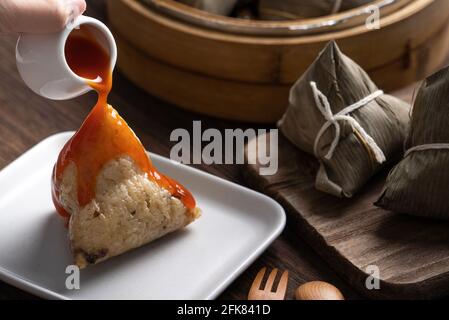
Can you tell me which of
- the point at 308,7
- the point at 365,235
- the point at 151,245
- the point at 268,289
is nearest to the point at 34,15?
the point at 151,245

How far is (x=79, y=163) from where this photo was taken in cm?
145

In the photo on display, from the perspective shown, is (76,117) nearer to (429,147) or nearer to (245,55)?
(245,55)

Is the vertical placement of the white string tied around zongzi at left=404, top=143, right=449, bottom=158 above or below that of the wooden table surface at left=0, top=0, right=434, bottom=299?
above

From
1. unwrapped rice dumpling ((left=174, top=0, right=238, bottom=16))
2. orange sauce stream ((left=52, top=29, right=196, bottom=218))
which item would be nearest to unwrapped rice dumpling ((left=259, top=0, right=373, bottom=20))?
unwrapped rice dumpling ((left=174, top=0, right=238, bottom=16))

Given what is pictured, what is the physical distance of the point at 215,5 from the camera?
1.98m

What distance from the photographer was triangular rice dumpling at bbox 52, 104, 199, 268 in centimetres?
143

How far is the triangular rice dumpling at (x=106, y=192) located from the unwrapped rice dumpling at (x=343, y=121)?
38 cm

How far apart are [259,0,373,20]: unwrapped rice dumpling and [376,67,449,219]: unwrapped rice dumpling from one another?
0.44 meters

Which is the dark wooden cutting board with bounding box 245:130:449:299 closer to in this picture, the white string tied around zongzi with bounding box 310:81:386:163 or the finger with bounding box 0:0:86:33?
the white string tied around zongzi with bounding box 310:81:386:163

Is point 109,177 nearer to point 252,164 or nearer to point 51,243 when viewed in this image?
point 51,243

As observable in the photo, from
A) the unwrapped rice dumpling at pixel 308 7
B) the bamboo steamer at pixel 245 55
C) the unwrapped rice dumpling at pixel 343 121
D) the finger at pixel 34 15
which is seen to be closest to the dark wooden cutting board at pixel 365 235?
the unwrapped rice dumpling at pixel 343 121

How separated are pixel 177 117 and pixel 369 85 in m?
0.49

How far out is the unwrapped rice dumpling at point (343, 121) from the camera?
1.66m
